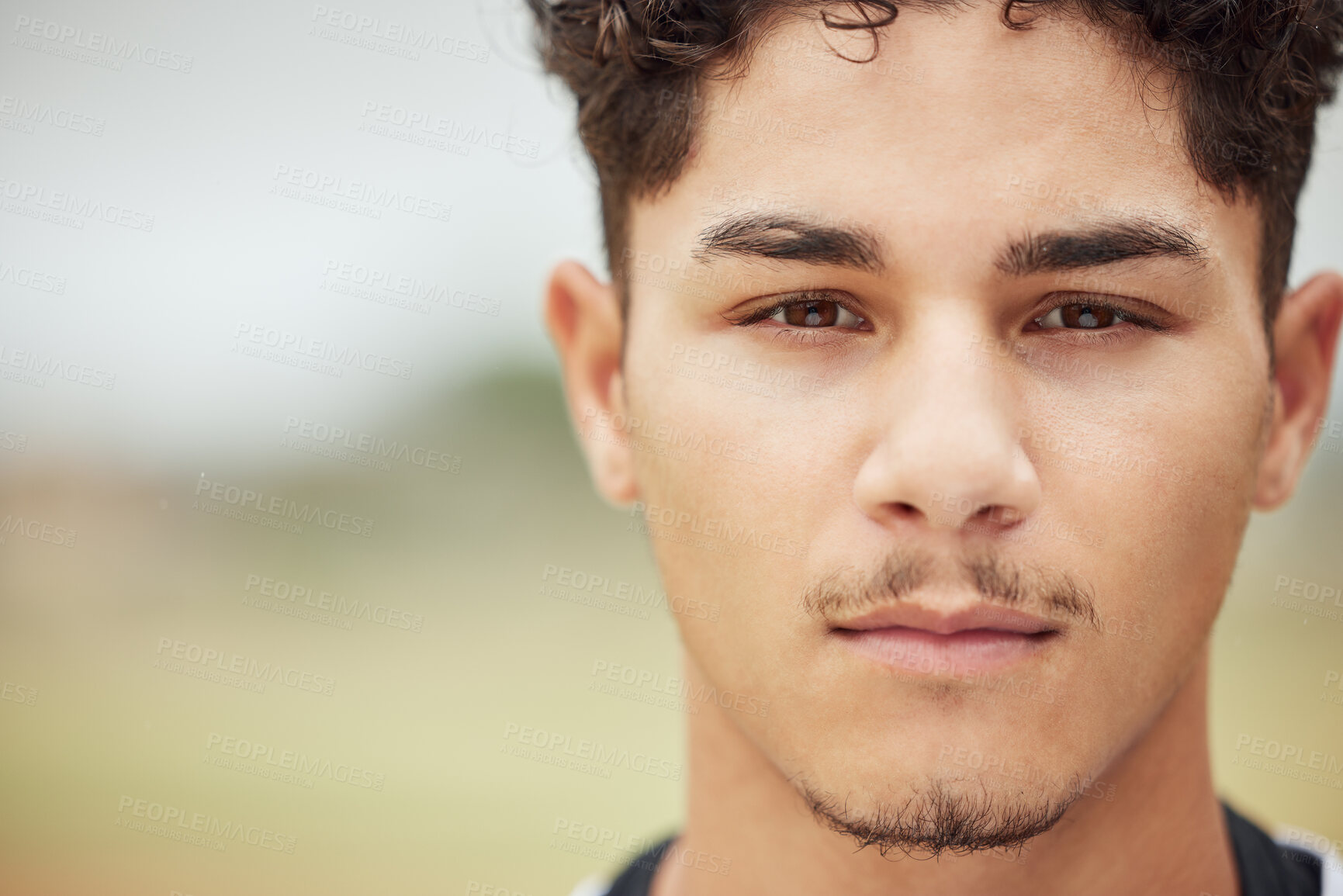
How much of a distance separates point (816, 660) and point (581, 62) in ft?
5.48

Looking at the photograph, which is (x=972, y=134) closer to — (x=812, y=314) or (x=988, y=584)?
(x=812, y=314)

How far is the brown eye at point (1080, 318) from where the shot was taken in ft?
6.42

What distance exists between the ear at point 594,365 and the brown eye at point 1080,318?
104cm

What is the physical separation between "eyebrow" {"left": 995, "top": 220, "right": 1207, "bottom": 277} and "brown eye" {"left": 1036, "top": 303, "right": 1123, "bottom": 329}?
0.11 metres

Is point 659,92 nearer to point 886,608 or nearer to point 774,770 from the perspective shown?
point 886,608

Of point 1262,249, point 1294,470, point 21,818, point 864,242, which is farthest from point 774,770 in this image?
point 21,818

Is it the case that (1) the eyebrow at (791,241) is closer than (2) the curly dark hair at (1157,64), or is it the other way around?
(1) the eyebrow at (791,241)

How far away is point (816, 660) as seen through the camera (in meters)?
1.93


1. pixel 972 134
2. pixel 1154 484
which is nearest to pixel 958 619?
pixel 1154 484

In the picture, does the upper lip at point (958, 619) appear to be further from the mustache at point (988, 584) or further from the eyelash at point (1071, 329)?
the eyelash at point (1071, 329)

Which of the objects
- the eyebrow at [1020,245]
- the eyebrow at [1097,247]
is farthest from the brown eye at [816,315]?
the eyebrow at [1097,247]

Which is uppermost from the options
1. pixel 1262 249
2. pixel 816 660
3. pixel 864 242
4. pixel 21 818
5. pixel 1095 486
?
pixel 864 242

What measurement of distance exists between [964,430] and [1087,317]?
434mm

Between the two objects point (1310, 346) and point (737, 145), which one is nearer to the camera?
point (737, 145)
